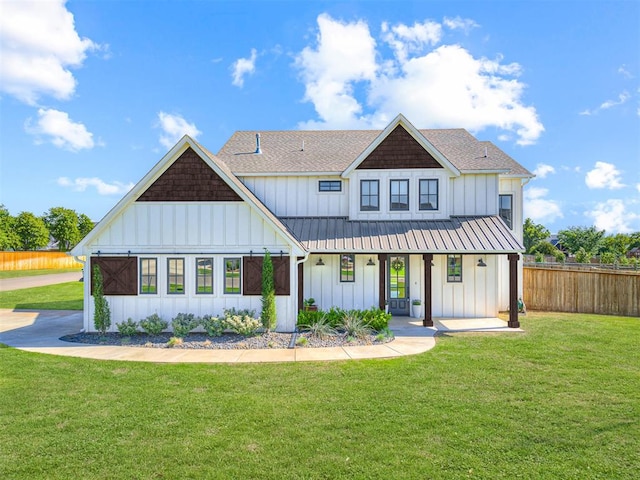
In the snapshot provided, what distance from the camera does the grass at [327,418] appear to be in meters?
4.42

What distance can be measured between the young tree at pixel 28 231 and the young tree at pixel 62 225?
647 cm

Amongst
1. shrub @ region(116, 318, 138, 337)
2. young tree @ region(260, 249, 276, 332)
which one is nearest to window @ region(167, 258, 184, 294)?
shrub @ region(116, 318, 138, 337)

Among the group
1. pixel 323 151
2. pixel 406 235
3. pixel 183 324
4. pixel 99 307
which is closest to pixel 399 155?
pixel 406 235

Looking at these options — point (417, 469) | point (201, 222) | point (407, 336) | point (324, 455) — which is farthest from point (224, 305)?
point (417, 469)

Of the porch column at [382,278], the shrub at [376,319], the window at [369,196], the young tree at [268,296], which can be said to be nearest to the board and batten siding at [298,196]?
the window at [369,196]

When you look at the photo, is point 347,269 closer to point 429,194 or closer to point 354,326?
point 354,326

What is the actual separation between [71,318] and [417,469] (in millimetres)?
15164

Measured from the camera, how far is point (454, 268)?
559 inches

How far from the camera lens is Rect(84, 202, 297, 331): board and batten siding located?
11750 mm

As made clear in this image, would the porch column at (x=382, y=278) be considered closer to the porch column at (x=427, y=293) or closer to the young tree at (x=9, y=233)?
the porch column at (x=427, y=293)

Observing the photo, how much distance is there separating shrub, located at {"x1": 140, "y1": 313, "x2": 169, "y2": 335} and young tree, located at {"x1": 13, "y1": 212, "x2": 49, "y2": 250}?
63602 millimetres

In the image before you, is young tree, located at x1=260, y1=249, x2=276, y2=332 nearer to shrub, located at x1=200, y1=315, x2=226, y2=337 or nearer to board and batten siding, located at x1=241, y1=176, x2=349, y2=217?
shrub, located at x1=200, y1=315, x2=226, y2=337

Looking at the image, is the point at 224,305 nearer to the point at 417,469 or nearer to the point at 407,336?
the point at 407,336

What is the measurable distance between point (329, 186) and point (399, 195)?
298cm
